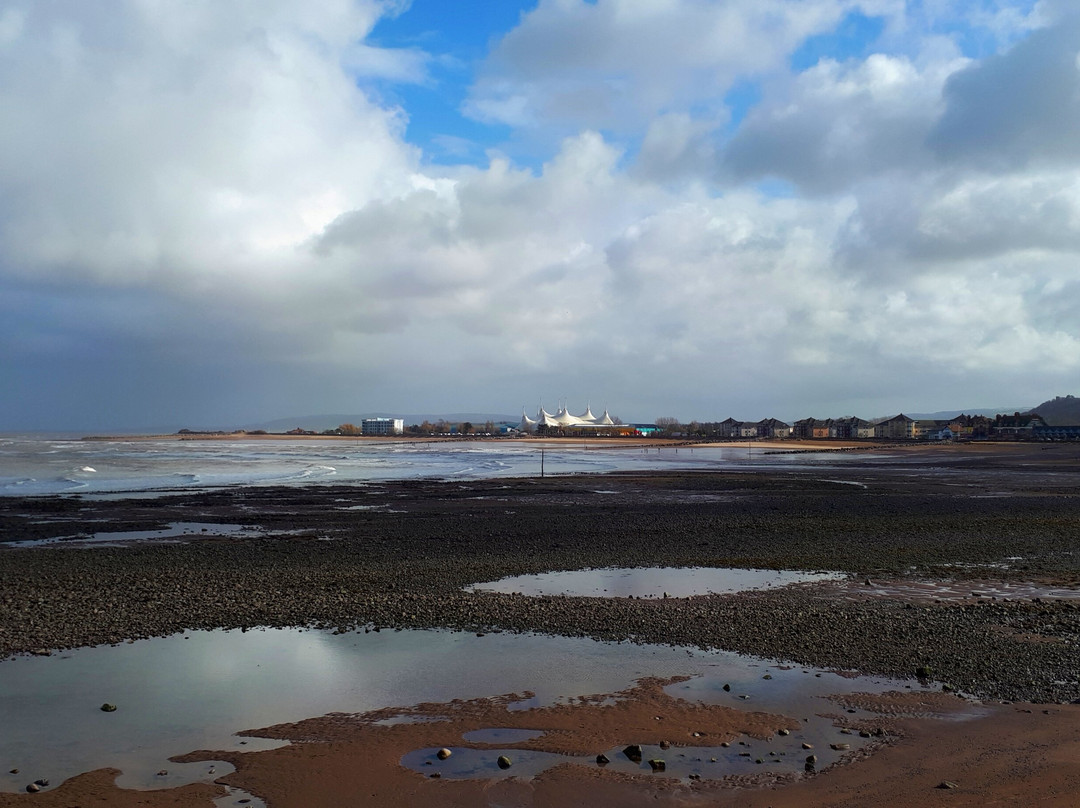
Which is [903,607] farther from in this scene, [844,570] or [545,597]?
[545,597]

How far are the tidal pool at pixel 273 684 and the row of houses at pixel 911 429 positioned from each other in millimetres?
148156

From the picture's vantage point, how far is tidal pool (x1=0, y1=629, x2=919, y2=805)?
6.80m

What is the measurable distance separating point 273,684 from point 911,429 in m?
174

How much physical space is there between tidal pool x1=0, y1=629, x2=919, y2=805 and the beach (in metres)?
0.33

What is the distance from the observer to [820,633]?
9977 millimetres

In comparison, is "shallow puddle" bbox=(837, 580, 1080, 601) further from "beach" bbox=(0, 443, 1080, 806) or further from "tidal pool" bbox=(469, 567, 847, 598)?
"tidal pool" bbox=(469, 567, 847, 598)

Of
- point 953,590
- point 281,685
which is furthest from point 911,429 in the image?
point 281,685

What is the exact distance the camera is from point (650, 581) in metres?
14.2

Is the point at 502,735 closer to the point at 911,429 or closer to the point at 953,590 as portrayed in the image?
the point at 953,590

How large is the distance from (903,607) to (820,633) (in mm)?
2333

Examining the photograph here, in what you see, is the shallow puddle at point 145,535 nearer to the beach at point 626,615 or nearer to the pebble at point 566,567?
the beach at point 626,615

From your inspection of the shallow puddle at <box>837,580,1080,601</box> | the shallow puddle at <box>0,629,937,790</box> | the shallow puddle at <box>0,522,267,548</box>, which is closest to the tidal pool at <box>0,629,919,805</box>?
Answer: the shallow puddle at <box>0,629,937,790</box>

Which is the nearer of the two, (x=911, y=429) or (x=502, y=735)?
(x=502, y=735)

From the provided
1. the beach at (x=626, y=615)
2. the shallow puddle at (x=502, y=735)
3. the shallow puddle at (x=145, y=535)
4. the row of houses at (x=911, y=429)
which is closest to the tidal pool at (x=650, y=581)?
the beach at (x=626, y=615)
